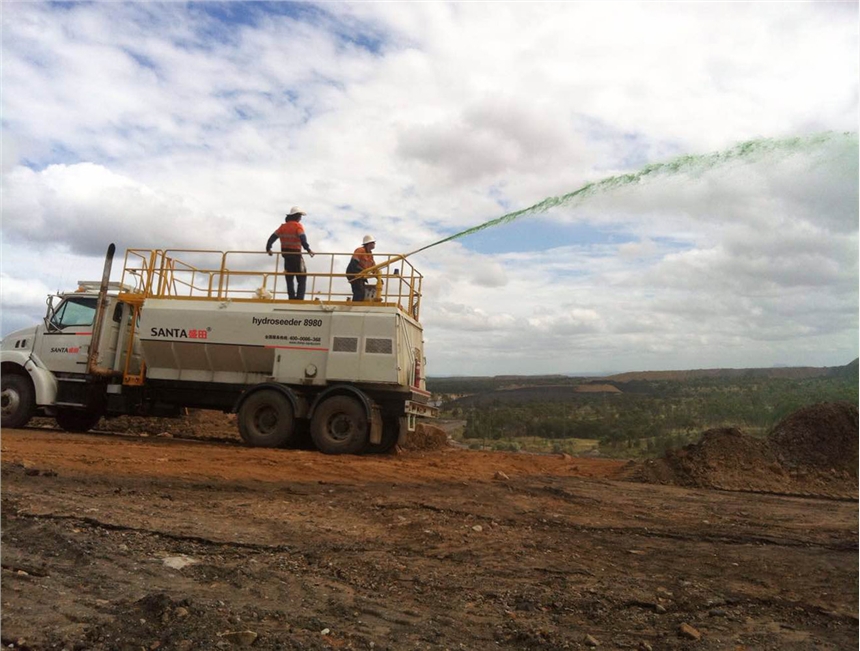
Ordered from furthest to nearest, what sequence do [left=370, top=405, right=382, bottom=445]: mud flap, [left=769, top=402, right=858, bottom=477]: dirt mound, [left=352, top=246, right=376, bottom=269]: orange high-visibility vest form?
[left=352, top=246, right=376, bottom=269]: orange high-visibility vest → [left=370, top=405, right=382, bottom=445]: mud flap → [left=769, top=402, right=858, bottom=477]: dirt mound

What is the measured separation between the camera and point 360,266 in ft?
47.0

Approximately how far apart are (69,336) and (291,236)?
5421 mm

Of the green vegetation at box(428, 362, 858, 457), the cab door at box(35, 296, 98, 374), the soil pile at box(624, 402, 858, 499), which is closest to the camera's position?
the soil pile at box(624, 402, 858, 499)

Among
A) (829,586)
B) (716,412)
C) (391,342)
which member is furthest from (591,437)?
(829,586)

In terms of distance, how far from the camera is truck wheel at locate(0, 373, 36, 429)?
1439cm

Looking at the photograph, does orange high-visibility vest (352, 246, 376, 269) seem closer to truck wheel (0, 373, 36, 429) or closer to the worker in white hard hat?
the worker in white hard hat

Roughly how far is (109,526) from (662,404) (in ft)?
124

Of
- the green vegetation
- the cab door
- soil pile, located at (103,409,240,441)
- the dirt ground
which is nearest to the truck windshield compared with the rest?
the cab door

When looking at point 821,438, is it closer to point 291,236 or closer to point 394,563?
point 394,563

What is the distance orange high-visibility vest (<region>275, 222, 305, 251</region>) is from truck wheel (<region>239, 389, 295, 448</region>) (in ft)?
10.3

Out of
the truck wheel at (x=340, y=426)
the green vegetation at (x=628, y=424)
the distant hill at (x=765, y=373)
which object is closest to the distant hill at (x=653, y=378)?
the distant hill at (x=765, y=373)

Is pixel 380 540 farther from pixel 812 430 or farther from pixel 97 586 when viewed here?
pixel 812 430

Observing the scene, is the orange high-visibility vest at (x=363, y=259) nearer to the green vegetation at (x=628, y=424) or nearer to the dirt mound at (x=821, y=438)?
the dirt mound at (x=821, y=438)

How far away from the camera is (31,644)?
3.92 m
